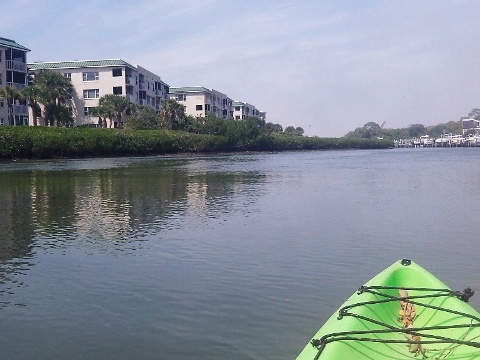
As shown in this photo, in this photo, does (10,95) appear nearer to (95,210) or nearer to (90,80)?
(90,80)

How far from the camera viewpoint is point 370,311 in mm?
5676

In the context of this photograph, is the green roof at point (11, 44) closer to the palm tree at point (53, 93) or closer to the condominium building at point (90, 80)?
the palm tree at point (53, 93)

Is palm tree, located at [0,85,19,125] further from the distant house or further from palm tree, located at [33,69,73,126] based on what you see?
the distant house

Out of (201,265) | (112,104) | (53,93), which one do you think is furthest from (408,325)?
(112,104)

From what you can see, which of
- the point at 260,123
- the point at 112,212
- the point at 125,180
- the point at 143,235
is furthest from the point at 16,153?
the point at 260,123

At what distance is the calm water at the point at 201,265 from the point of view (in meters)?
6.79

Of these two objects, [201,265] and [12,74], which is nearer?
[201,265]

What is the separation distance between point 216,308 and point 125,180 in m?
22.9

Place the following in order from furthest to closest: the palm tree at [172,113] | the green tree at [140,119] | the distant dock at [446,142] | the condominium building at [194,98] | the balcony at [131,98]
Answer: the distant dock at [446,142]
the condominium building at [194,98]
the palm tree at [172,113]
the balcony at [131,98]
the green tree at [140,119]

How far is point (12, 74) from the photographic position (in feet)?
198

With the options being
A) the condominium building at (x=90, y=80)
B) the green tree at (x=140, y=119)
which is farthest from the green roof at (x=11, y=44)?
the green tree at (x=140, y=119)

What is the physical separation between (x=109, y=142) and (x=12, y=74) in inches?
491

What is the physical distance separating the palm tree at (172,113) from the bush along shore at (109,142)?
350 centimetres

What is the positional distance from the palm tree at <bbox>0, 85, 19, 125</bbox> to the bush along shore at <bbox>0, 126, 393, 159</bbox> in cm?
473
